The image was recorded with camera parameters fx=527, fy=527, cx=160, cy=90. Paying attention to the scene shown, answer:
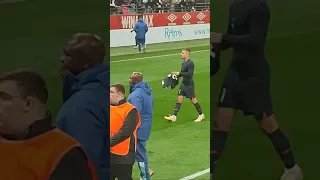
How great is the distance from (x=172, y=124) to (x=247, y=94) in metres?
6.82

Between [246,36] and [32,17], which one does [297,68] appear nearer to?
[246,36]

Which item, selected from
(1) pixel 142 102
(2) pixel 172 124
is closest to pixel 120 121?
(1) pixel 142 102

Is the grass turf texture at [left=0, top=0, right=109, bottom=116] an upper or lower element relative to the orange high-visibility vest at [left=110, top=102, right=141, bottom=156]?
upper

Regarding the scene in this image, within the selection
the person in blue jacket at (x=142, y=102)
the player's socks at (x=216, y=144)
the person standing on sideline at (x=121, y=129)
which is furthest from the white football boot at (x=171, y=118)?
the player's socks at (x=216, y=144)

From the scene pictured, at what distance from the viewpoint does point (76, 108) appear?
165cm

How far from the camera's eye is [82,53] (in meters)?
1.65

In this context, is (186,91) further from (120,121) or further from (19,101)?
(19,101)

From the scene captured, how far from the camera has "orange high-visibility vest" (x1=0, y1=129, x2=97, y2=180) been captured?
5.08 ft

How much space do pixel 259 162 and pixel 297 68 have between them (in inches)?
12.9

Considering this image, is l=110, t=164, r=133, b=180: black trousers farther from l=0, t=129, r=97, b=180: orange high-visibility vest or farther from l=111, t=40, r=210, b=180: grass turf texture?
l=111, t=40, r=210, b=180: grass turf texture

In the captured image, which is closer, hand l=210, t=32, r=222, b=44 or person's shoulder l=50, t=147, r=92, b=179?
person's shoulder l=50, t=147, r=92, b=179

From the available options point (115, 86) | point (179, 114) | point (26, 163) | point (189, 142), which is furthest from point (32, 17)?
point (179, 114)

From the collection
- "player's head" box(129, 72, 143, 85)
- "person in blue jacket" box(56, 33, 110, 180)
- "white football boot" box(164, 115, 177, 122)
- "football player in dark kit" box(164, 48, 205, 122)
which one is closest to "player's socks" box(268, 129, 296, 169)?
"person in blue jacket" box(56, 33, 110, 180)

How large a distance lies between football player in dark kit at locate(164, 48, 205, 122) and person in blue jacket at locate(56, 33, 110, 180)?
3.99 m
